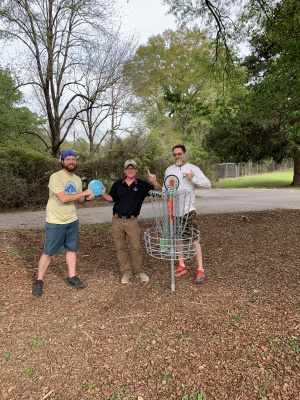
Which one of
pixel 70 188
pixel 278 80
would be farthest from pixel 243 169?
pixel 70 188

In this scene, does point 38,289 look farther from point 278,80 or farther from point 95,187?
point 278,80

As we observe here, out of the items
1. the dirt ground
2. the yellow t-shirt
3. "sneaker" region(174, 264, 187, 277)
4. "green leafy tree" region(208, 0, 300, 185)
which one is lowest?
the dirt ground

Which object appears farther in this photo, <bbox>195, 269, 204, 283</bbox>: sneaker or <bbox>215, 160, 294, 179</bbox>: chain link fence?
<bbox>215, 160, 294, 179</bbox>: chain link fence

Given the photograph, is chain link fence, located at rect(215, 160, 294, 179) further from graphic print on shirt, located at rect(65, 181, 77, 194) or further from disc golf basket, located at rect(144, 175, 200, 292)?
graphic print on shirt, located at rect(65, 181, 77, 194)

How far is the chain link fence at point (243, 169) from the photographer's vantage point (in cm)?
3581

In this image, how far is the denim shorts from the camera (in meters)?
3.69

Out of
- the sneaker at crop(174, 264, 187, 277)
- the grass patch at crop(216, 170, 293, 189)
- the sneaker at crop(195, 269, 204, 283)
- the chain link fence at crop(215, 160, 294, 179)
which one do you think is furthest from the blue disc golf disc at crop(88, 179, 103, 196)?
the chain link fence at crop(215, 160, 294, 179)

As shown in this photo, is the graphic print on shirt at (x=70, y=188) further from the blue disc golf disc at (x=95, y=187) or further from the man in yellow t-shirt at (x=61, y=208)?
the blue disc golf disc at (x=95, y=187)

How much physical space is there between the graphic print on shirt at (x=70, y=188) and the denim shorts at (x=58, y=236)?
43 cm

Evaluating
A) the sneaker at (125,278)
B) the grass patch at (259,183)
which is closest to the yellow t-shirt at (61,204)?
the sneaker at (125,278)

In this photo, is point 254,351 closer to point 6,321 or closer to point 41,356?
point 41,356

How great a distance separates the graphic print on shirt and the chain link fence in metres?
29.6

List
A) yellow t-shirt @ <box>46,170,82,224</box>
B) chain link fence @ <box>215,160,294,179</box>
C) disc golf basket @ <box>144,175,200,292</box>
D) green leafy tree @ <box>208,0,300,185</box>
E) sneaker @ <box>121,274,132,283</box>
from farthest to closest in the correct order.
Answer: chain link fence @ <box>215,160,294,179</box> → green leafy tree @ <box>208,0,300,185</box> → sneaker @ <box>121,274,132,283</box> → yellow t-shirt @ <box>46,170,82,224</box> → disc golf basket @ <box>144,175,200,292</box>

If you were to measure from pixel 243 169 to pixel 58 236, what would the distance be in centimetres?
3846
